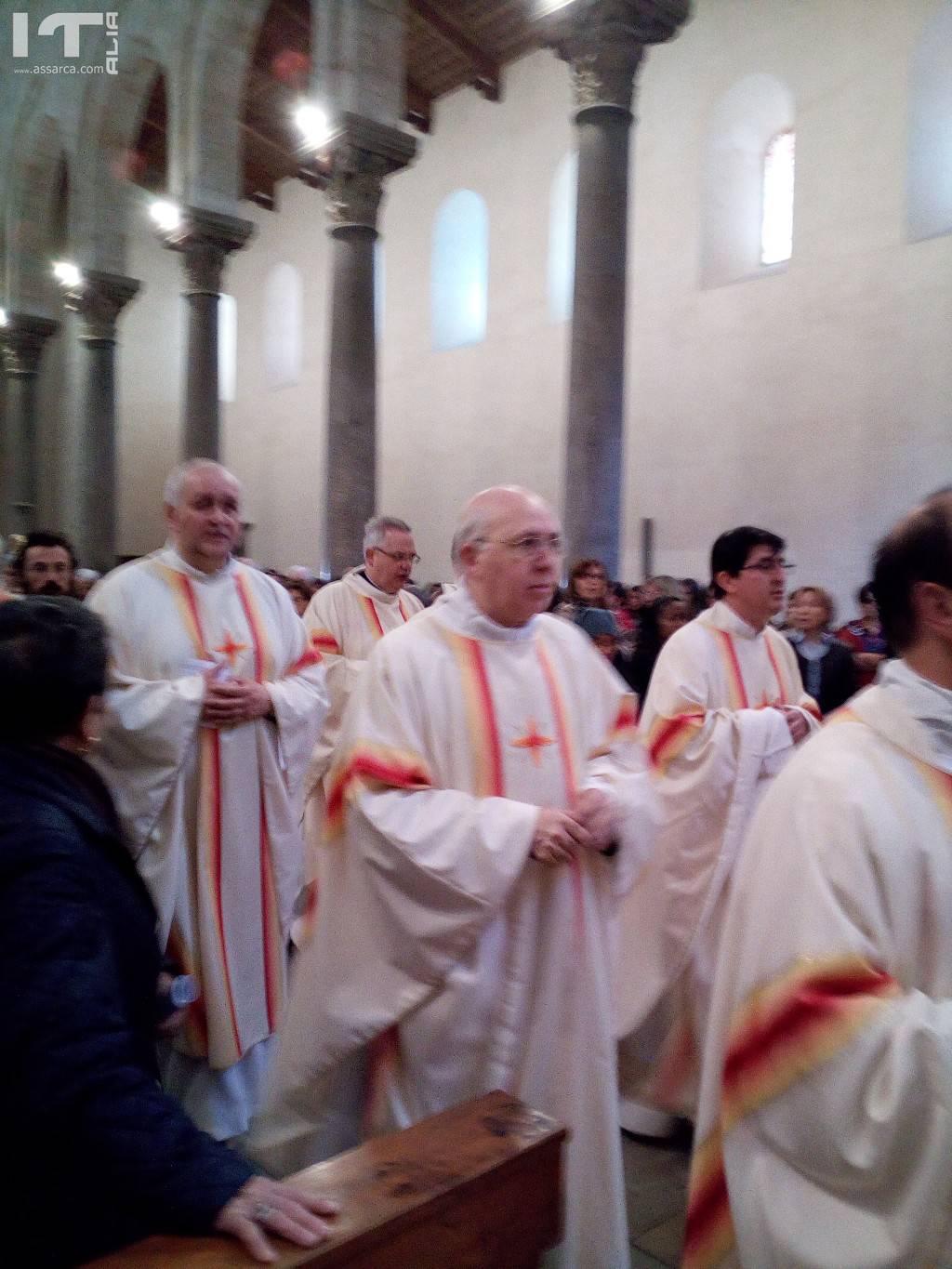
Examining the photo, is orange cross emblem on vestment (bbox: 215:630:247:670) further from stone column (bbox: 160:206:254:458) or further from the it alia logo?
the it alia logo

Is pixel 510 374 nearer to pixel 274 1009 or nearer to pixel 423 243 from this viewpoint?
pixel 423 243

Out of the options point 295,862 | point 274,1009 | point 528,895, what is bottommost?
point 274,1009

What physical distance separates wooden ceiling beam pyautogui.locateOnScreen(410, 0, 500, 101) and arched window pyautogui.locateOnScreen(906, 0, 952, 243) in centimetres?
651

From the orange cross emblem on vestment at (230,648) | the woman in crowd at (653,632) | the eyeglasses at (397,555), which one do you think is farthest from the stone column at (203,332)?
the orange cross emblem on vestment at (230,648)

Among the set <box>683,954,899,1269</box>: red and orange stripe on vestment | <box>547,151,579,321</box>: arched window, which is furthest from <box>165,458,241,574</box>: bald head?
<box>547,151,579,321</box>: arched window

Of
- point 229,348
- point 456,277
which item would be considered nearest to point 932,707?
point 456,277

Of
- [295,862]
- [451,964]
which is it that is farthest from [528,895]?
[295,862]

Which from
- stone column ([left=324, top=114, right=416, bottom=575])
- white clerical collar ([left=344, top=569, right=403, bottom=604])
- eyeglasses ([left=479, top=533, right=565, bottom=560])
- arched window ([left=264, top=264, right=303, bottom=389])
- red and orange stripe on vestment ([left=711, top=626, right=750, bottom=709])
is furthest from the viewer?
arched window ([left=264, top=264, right=303, bottom=389])

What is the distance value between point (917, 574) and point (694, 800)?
202 centimetres

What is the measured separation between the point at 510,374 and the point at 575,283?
631 cm

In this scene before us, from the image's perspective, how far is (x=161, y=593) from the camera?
10.6ft

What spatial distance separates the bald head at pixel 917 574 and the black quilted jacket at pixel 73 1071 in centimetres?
115

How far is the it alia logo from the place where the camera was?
552 inches

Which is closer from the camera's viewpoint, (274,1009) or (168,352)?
(274,1009)
